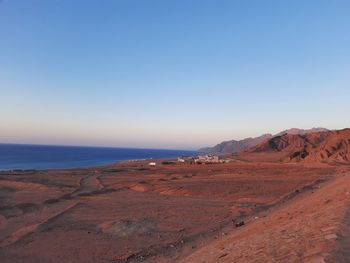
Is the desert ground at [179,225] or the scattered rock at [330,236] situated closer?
the scattered rock at [330,236]

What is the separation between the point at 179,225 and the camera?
817 inches

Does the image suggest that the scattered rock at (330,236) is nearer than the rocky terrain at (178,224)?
Yes

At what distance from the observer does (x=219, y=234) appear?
18266 millimetres

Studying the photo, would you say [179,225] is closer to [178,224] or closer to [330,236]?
[178,224]

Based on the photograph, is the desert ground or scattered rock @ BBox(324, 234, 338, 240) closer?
scattered rock @ BBox(324, 234, 338, 240)

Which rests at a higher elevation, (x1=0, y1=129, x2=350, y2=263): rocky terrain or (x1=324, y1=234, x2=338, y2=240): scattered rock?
(x1=324, y1=234, x2=338, y2=240): scattered rock

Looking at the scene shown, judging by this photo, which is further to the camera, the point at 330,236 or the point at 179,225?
the point at 179,225

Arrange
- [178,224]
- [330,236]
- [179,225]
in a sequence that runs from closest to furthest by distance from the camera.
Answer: [330,236] → [179,225] → [178,224]

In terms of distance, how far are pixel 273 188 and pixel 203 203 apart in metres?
8.25

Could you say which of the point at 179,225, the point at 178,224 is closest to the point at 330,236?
the point at 179,225

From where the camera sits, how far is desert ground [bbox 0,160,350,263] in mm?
11633

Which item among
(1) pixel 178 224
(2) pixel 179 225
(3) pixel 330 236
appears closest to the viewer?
(3) pixel 330 236

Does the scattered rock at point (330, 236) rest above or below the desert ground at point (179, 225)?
above

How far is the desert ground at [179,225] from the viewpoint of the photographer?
38.2ft
